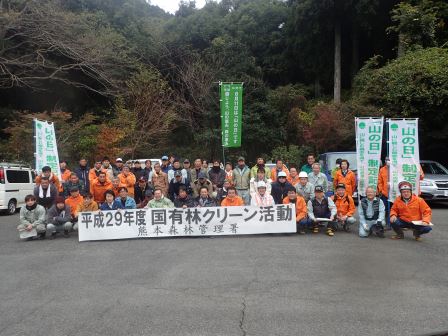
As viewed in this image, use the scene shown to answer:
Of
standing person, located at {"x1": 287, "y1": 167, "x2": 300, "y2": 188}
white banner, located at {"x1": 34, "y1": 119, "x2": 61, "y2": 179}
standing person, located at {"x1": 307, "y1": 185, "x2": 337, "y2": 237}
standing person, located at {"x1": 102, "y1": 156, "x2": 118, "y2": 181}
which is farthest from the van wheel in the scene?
standing person, located at {"x1": 307, "y1": 185, "x2": 337, "y2": 237}

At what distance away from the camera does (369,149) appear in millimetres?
10594

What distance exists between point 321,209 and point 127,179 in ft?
15.4

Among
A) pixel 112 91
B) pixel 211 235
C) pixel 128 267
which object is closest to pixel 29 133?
pixel 112 91

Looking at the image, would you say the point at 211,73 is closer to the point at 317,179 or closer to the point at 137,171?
the point at 137,171

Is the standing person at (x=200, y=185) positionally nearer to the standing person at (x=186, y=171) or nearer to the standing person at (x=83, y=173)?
the standing person at (x=186, y=171)

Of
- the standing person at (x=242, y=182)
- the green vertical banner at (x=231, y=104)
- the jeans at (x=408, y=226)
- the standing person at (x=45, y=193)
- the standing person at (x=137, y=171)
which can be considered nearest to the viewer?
the jeans at (x=408, y=226)

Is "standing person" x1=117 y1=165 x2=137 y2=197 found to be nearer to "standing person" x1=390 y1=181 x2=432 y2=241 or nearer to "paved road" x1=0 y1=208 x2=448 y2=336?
"paved road" x1=0 y1=208 x2=448 y2=336

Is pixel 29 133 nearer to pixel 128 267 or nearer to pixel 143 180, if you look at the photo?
pixel 143 180

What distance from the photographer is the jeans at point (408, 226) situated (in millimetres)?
8656

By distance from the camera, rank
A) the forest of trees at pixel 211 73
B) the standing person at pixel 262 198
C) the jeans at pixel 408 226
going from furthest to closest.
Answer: the forest of trees at pixel 211 73
the standing person at pixel 262 198
the jeans at pixel 408 226

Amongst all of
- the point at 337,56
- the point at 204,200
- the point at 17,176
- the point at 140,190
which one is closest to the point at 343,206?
the point at 204,200

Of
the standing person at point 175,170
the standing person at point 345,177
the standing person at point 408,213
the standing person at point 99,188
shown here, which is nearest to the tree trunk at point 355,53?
the standing person at point 345,177

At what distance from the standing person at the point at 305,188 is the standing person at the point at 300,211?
46 cm

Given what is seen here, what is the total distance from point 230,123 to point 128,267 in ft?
35.6
